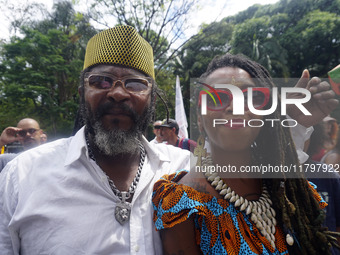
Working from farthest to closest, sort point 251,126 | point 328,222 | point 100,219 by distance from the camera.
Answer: point 328,222, point 100,219, point 251,126

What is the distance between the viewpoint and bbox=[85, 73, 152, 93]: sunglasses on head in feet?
5.98

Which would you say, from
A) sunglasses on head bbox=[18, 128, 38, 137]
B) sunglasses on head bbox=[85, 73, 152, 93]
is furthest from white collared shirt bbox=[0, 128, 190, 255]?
sunglasses on head bbox=[18, 128, 38, 137]

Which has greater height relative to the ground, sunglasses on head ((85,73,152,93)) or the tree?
the tree

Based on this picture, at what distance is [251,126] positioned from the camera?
1418 millimetres

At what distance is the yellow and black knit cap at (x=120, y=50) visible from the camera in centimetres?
190

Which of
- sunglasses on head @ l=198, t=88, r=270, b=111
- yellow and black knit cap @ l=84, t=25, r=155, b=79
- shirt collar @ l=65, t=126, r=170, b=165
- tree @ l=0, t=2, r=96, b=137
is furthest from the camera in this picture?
tree @ l=0, t=2, r=96, b=137

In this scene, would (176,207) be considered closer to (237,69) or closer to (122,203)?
(122,203)

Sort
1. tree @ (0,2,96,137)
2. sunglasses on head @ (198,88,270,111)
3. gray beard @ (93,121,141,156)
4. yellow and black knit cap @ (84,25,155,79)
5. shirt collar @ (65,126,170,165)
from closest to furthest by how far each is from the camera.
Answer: sunglasses on head @ (198,88,270,111), shirt collar @ (65,126,170,165), gray beard @ (93,121,141,156), yellow and black knit cap @ (84,25,155,79), tree @ (0,2,96,137)

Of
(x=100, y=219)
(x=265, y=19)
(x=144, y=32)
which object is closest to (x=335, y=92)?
(x=100, y=219)

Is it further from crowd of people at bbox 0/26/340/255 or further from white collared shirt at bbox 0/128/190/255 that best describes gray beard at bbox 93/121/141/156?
white collared shirt at bbox 0/128/190/255

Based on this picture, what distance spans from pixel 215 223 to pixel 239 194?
8.8 inches

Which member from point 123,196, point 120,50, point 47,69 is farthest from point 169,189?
point 47,69

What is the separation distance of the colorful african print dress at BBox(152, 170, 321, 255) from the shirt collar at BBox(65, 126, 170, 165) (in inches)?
24.1

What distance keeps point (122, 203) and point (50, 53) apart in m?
13.9
